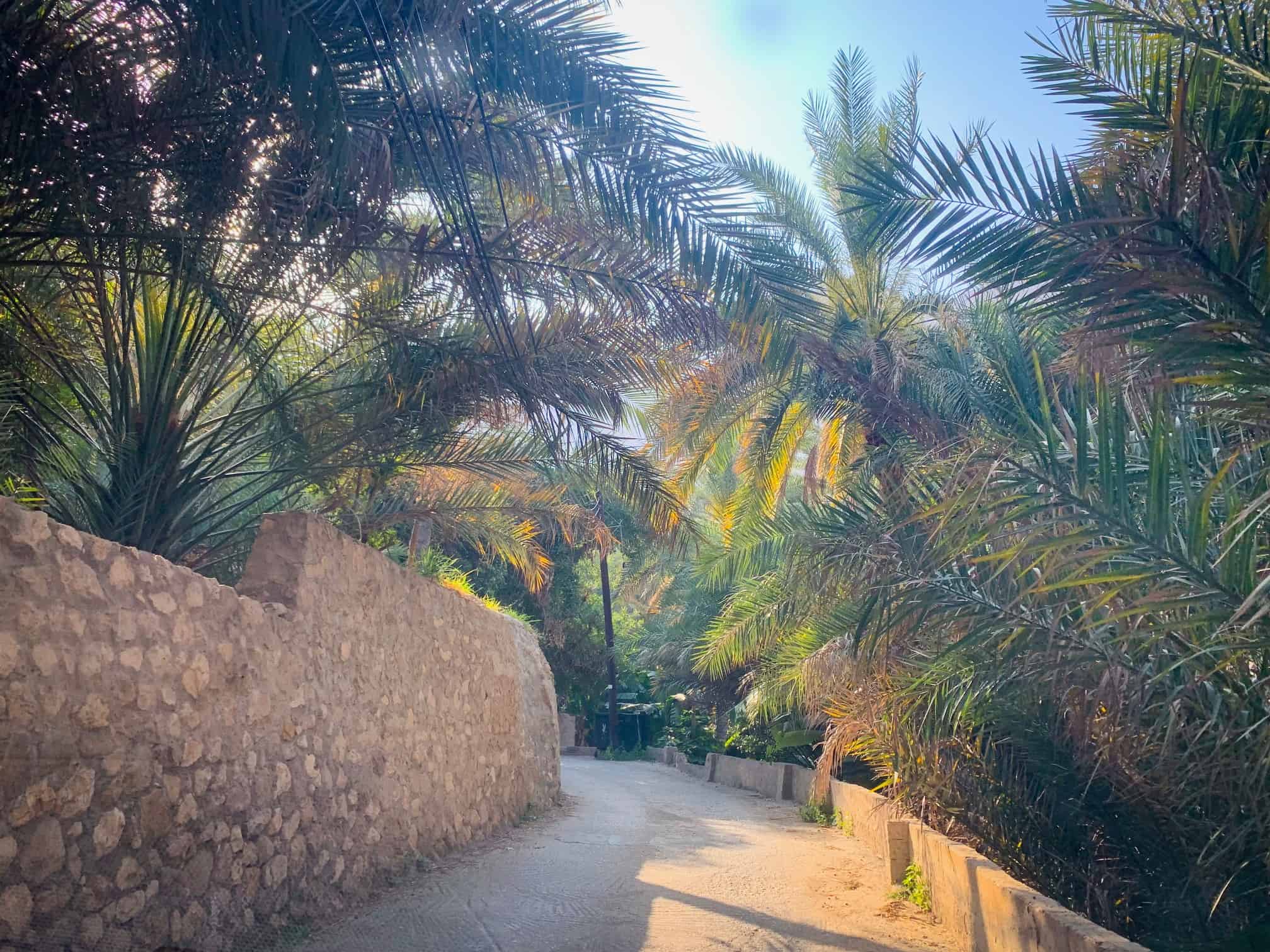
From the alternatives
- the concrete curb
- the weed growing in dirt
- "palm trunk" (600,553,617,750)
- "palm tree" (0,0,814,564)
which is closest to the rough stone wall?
"palm tree" (0,0,814,564)

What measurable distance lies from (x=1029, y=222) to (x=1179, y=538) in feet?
5.32

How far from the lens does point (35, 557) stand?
3775mm

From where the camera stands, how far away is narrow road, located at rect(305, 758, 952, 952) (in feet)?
18.8

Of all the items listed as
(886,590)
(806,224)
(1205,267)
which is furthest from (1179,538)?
(806,224)

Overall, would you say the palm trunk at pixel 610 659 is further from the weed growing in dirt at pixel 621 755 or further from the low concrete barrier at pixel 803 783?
the low concrete barrier at pixel 803 783

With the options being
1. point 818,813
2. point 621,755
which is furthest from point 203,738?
point 621,755

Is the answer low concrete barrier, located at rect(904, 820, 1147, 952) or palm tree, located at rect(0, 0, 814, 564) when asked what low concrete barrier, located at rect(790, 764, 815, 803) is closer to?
low concrete barrier, located at rect(904, 820, 1147, 952)

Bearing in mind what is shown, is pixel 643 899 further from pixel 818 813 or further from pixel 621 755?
pixel 621 755

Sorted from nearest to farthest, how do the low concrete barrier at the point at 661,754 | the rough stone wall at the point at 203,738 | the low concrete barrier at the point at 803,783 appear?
the rough stone wall at the point at 203,738 < the low concrete barrier at the point at 803,783 < the low concrete barrier at the point at 661,754

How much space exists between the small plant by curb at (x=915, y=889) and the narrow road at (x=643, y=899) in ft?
0.37

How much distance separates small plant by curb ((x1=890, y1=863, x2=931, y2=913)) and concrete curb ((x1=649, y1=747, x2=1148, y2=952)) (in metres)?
0.06

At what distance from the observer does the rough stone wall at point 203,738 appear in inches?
145

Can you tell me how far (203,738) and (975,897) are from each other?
4.50m

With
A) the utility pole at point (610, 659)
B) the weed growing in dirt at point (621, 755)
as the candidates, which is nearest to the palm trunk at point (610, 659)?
the utility pole at point (610, 659)
